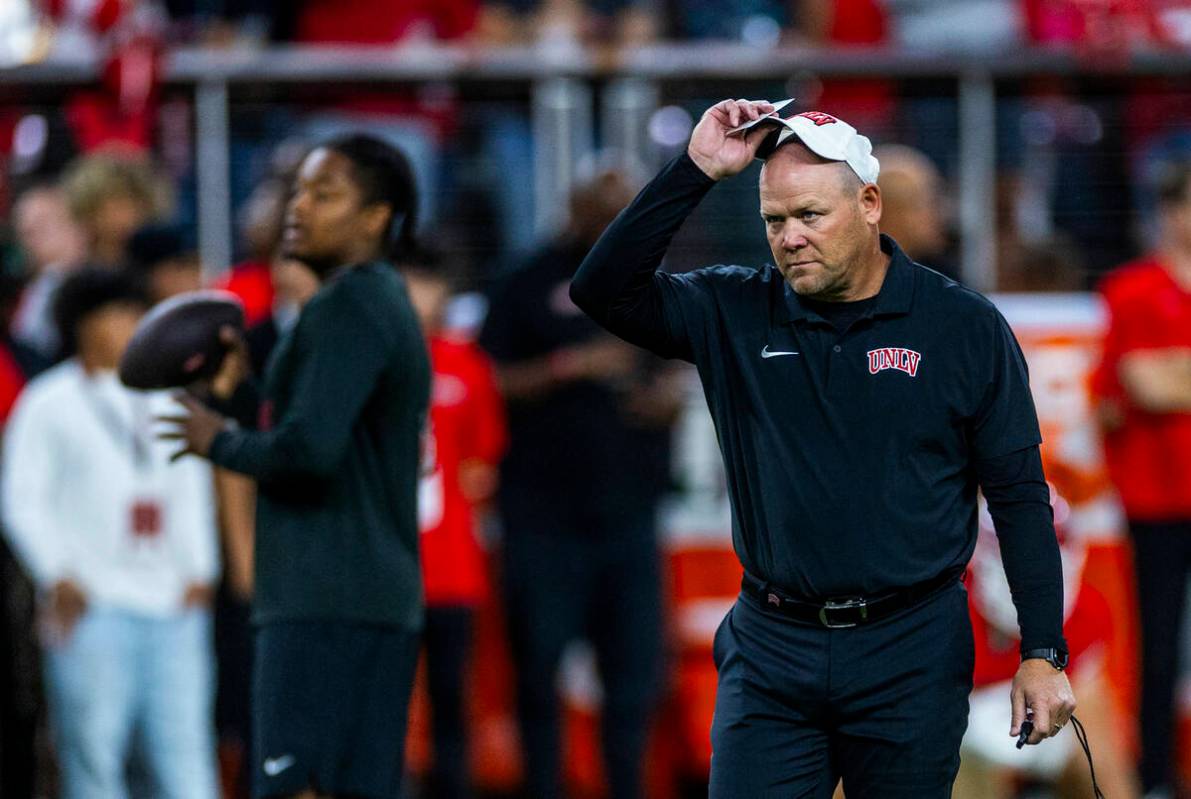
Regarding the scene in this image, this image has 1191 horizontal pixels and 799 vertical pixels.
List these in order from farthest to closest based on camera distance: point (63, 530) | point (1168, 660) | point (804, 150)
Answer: point (1168, 660), point (63, 530), point (804, 150)

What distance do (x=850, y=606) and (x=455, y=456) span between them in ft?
10.5

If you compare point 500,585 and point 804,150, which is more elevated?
point 804,150

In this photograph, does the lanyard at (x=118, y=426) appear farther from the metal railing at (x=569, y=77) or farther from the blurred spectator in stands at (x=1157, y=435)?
the blurred spectator in stands at (x=1157, y=435)

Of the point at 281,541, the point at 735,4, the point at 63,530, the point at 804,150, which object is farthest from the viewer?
the point at 735,4

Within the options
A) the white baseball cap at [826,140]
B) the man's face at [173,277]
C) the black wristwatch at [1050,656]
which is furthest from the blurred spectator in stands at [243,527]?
the black wristwatch at [1050,656]

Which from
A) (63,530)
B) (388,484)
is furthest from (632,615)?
(388,484)

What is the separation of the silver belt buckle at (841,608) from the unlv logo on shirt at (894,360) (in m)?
0.45

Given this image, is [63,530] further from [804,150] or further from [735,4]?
[735,4]

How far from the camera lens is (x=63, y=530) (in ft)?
19.9

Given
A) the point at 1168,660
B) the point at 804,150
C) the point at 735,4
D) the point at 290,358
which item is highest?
the point at 735,4

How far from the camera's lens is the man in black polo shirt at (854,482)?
3.74m

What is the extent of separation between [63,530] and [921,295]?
10.8ft

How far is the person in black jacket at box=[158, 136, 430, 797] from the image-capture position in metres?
4.33

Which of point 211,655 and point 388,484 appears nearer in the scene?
point 388,484
